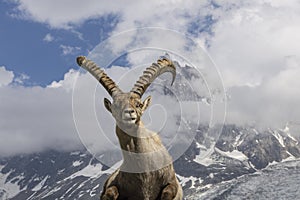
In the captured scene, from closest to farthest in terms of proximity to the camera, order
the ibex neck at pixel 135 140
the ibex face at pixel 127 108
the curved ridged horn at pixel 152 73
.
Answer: the ibex face at pixel 127 108, the ibex neck at pixel 135 140, the curved ridged horn at pixel 152 73

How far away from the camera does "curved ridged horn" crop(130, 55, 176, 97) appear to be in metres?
14.0

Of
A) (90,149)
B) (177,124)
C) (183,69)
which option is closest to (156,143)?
(177,124)

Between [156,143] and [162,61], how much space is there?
2.64m

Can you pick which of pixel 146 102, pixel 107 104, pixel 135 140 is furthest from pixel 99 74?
pixel 135 140

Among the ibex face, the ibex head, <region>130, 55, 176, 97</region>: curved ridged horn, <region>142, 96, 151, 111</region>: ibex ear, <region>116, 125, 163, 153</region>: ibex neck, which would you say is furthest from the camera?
<region>130, 55, 176, 97</region>: curved ridged horn

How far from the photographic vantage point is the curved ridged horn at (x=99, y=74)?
14202mm

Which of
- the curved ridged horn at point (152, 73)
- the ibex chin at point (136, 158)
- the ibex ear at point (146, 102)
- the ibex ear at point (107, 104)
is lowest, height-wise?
the ibex chin at point (136, 158)

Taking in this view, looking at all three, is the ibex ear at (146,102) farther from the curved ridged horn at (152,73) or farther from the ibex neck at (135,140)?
the ibex neck at (135,140)

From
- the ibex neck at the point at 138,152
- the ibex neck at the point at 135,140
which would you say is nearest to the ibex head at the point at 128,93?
the ibex neck at the point at 135,140

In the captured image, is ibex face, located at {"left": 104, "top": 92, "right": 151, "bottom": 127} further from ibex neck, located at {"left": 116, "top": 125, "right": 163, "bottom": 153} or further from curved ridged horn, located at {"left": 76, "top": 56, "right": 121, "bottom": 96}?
curved ridged horn, located at {"left": 76, "top": 56, "right": 121, "bottom": 96}

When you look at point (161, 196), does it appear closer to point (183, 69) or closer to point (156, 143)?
point (156, 143)

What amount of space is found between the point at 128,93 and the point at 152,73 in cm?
138

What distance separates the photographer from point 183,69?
663 inches

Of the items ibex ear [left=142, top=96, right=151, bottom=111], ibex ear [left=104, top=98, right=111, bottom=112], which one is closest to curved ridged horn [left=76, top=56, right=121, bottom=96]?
ibex ear [left=104, top=98, right=111, bottom=112]
